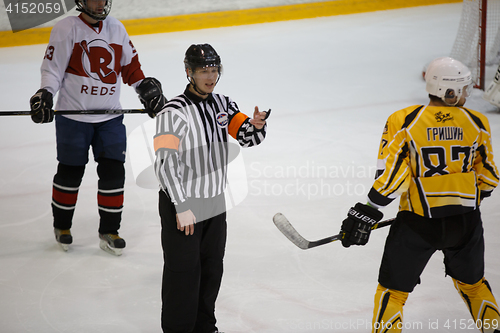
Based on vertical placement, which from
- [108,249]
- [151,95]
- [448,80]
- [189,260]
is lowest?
[108,249]

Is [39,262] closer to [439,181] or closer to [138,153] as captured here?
[138,153]

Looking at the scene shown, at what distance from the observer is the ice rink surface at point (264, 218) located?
215 cm

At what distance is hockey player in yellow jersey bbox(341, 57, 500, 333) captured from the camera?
5.25 ft

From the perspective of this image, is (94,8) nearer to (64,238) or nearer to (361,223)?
(64,238)

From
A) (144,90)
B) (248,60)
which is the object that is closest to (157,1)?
(248,60)

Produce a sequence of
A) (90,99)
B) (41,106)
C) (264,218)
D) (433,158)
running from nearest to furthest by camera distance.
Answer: (433,158) < (41,106) < (90,99) < (264,218)

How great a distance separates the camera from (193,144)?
1741 millimetres

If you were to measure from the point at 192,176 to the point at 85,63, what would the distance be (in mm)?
1031

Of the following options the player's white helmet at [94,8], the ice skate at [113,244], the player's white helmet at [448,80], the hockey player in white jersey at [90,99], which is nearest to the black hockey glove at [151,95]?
the hockey player in white jersey at [90,99]

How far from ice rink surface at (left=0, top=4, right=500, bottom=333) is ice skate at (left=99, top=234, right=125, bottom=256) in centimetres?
3

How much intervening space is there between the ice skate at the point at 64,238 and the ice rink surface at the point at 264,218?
48 millimetres

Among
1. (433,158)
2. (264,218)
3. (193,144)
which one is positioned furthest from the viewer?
(264,218)

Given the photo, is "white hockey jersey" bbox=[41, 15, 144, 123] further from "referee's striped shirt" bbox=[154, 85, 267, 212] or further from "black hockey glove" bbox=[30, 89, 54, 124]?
"referee's striped shirt" bbox=[154, 85, 267, 212]

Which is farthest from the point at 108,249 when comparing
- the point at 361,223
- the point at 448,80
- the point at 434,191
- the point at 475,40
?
the point at 475,40
